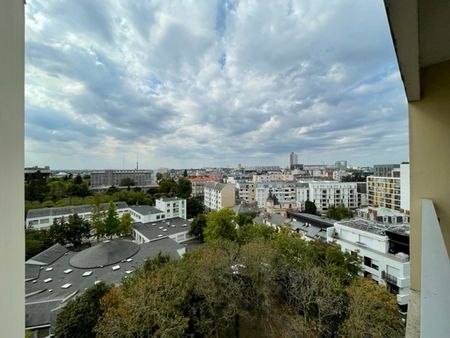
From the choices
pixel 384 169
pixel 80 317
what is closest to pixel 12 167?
pixel 80 317

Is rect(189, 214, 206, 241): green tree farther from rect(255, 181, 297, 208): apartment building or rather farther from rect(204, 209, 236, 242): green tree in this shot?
rect(255, 181, 297, 208): apartment building

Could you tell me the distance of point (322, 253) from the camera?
6.93m

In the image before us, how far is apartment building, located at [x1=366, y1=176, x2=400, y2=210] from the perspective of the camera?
19359 millimetres

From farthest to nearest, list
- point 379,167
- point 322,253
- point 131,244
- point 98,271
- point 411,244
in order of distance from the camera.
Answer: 1. point 379,167
2. point 131,244
3. point 98,271
4. point 322,253
5. point 411,244

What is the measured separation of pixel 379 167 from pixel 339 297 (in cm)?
2576

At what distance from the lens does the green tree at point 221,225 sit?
10.2 meters

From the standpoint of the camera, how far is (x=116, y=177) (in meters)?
36.7

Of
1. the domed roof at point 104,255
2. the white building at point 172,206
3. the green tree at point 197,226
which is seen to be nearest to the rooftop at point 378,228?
the green tree at point 197,226

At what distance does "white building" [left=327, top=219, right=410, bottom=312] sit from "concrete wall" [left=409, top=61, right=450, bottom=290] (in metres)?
7.64

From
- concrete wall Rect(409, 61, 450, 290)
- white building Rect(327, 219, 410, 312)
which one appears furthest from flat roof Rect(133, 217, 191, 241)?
concrete wall Rect(409, 61, 450, 290)

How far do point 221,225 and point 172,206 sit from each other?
8.33 meters

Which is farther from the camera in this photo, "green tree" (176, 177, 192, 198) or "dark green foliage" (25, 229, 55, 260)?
"green tree" (176, 177, 192, 198)

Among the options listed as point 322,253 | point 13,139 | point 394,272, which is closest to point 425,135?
point 13,139

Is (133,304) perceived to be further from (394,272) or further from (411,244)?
(394,272)
